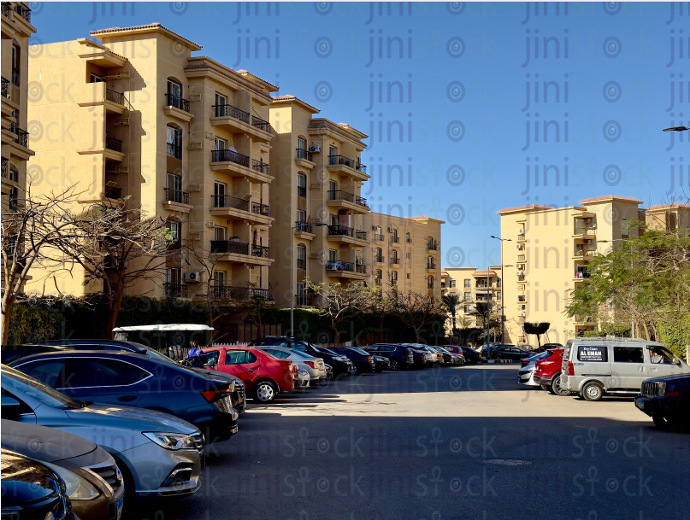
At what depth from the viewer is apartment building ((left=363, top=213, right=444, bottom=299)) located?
249 ft

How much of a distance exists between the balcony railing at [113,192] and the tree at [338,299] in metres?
16.4

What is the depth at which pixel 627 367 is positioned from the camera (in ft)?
72.7

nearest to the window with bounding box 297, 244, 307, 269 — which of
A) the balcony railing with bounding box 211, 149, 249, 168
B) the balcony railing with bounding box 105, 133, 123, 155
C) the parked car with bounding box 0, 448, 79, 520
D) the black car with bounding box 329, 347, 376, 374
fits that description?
the balcony railing with bounding box 211, 149, 249, 168

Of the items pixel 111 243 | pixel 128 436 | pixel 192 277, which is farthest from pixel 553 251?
pixel 128 436

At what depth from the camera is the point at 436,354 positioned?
152 feet

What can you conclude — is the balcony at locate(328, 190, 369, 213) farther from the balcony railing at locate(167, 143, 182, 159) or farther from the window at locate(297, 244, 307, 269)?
the balcony railing at locate(167, 143, 182, 159)

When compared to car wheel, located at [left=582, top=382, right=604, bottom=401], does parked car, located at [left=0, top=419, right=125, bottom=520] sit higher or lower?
higher

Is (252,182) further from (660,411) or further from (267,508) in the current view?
(267,508)

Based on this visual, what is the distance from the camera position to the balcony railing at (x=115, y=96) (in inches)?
1622

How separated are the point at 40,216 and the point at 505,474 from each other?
1268cm

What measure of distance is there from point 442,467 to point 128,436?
15.8 feet

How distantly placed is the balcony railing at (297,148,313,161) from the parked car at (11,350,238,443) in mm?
46430

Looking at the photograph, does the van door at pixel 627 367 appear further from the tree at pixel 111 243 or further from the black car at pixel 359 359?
the black car at pixel 359 359

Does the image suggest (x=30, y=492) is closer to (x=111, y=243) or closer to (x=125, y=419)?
(x=125, y=419)
